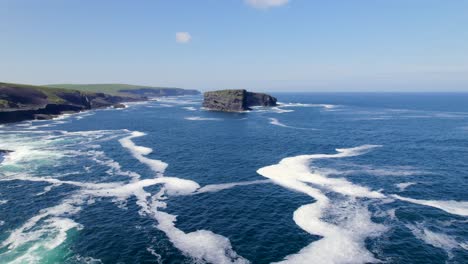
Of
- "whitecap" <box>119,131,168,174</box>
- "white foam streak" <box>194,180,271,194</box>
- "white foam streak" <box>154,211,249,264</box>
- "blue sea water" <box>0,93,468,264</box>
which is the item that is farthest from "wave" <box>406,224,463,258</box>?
"whitecap" <box>119,131,168,174</box>

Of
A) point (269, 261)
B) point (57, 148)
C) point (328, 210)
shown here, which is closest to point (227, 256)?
point (269, 261)

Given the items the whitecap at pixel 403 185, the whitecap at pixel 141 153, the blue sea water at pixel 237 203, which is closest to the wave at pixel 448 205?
the blue sea water at pixel 237 203

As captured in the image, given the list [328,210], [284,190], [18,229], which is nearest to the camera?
[18,229]

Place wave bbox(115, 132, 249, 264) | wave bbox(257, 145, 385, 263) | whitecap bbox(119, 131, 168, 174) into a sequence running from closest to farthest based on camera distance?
wave bbox(257, 145, 385, 263), wave bbox(115, 132, 249, 264), whitecap bbox(119, 131, 168, 174)

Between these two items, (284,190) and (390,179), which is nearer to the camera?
(284,190)

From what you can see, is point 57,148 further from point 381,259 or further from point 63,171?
point 381,259

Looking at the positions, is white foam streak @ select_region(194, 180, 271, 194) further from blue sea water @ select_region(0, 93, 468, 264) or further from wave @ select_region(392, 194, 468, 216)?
wave @ select_region(392, 194, 468, 216)

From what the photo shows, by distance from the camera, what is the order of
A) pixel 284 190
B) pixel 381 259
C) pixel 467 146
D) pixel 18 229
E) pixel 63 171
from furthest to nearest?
pixel 467 146 < pixel 63 171 < pixel 284 190 < pixel 18 229 < pixel 381 259
